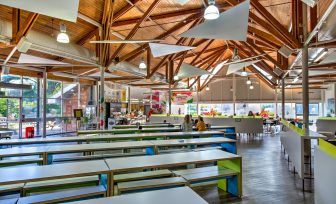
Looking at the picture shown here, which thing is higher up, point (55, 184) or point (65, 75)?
point (65, 75)

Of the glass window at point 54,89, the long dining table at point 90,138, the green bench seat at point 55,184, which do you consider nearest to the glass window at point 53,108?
the glass window at point 54,89

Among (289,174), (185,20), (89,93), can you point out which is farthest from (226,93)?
(289,174)

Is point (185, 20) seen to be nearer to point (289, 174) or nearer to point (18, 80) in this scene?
point (289, 174)

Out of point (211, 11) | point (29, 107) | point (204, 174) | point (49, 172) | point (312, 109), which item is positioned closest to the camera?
point (49, 172)

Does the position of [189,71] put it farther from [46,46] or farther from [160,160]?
[160,160]

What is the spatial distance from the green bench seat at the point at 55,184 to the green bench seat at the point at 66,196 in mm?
227

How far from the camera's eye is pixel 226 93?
79.4ft

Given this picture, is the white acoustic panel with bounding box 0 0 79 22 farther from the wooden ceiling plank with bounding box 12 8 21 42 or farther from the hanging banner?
the hanging banner

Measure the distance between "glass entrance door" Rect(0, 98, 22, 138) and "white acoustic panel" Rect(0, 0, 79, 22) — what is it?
960 cm

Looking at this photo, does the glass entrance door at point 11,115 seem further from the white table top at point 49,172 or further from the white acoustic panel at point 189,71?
the white table top at point 49,172

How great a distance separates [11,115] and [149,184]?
1187cm

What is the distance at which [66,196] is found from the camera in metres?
2.92

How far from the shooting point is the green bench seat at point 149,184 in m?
3.21

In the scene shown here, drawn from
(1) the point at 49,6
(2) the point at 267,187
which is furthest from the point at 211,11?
(2) the point at 267,187
